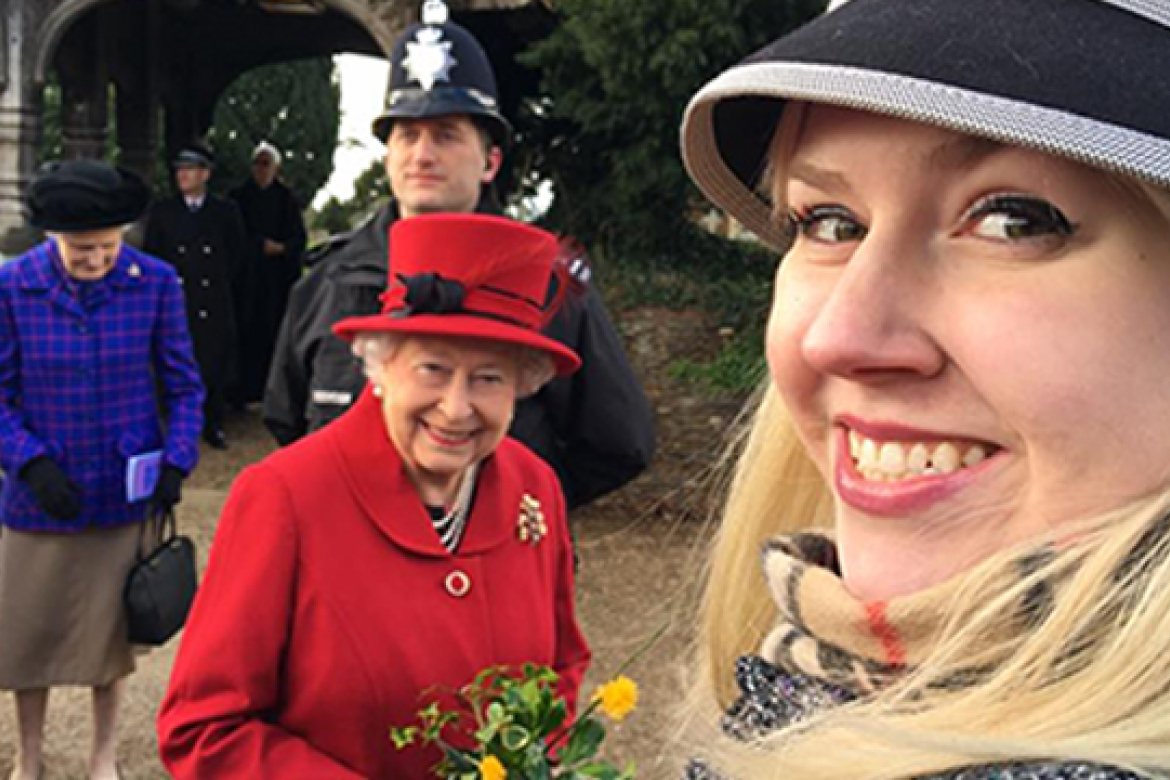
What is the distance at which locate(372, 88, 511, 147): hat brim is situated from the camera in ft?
9.65

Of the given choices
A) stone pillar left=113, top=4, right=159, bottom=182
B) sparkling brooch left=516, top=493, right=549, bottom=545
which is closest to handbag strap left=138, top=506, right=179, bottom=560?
sparkling brooch left=516, top=493, right=549, bottom=545

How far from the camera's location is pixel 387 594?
1933 millimetres

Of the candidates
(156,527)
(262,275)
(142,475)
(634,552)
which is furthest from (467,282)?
(262,275)

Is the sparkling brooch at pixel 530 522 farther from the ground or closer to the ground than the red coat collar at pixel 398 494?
closer to the ground

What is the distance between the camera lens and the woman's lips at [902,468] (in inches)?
32.0

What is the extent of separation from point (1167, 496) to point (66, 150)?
33.9 ft

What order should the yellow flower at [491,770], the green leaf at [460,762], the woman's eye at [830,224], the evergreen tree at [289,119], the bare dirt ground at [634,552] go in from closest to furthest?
1. the woman's eye at [830,224]
2. the yellow flower at [491,770]
3. the green leaf at [460,762]
4. the bare dirt ground at [634,552]
5. the evergreen tree at [289,119]

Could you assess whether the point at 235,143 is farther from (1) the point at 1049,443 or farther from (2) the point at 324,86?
(1) the point at 1049,443

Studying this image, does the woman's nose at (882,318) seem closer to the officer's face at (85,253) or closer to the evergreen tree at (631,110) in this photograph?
the officer's face at (85,253)

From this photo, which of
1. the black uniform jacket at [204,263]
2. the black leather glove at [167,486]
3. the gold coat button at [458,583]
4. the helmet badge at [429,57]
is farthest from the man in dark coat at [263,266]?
the gold coat button at [458,583]

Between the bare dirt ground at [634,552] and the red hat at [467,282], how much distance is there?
1.27 m

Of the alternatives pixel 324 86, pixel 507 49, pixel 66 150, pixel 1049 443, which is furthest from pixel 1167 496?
pixel 324 86

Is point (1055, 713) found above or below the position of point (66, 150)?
above

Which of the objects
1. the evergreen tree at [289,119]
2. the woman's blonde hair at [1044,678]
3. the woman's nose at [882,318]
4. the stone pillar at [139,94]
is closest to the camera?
the woman's blonde hair at [1044,678]
